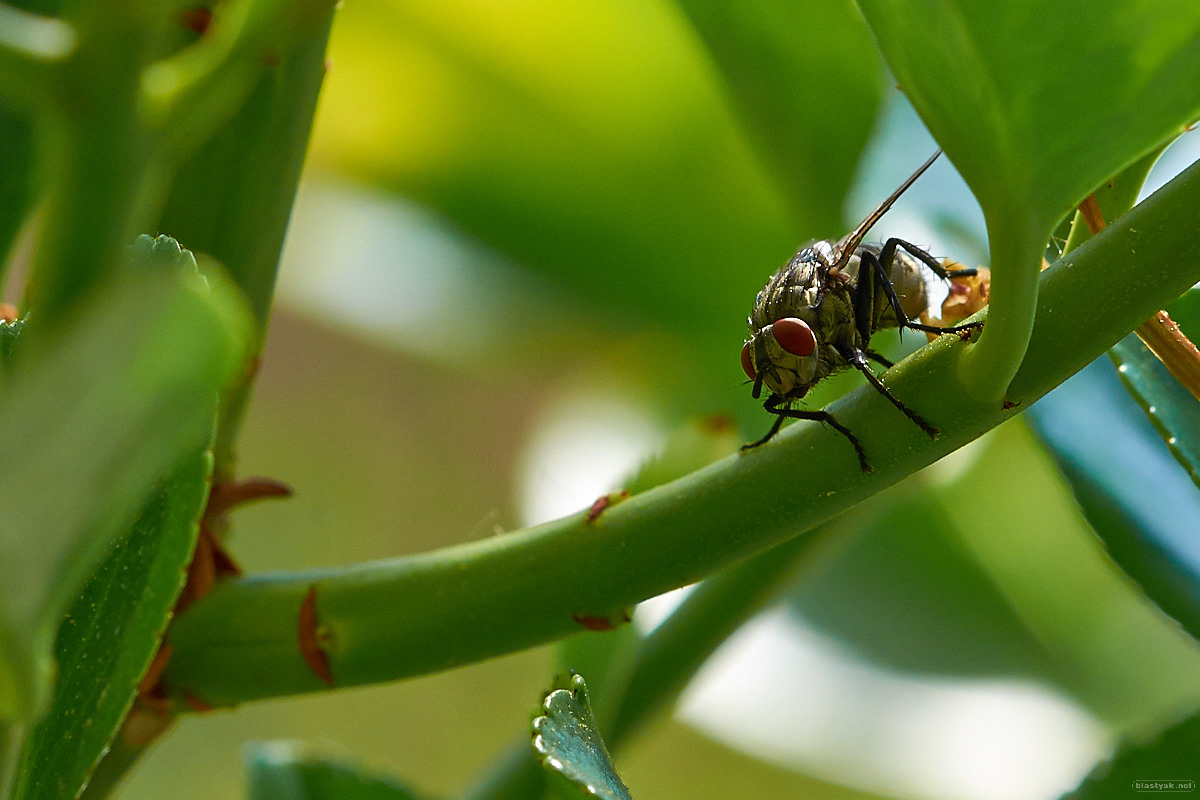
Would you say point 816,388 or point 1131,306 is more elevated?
point 1131,306

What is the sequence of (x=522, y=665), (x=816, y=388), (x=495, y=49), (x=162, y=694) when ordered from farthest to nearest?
Answer: (x=522, y=665) < (x=495, y=49) < (x=816, y=388) < (x=162, y=694)

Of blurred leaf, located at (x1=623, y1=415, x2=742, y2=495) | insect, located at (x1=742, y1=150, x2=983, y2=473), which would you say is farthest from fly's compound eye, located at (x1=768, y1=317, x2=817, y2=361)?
blurred leaf, located at (x1=623, y1=415, x2=742, y2=495)

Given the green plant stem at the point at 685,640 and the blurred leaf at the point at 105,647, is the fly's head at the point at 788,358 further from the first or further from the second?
the blurred leaf at the point at 105,647

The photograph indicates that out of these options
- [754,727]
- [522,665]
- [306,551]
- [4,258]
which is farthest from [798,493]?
[306,551]

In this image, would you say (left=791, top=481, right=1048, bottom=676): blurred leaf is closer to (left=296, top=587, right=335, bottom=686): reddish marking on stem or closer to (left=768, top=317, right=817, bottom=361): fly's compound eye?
(left=768, top=317, right=817, bottom=361): fly's compound eye

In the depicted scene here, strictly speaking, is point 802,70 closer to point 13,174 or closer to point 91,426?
point 13,174

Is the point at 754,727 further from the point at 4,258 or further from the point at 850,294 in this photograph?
the point at 4,258
